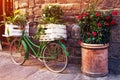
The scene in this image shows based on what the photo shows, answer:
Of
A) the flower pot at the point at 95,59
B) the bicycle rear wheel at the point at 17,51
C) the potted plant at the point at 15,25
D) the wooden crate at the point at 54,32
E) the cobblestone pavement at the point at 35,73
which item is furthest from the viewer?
the bicycle rear wheel at the point at 17,51

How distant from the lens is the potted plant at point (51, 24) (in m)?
5.68

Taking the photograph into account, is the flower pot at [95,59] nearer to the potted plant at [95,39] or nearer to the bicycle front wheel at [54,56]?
the potted plant at [95,39]

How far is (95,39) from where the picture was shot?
5.40 metres

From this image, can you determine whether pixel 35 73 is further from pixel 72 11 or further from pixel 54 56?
pixel 72 11

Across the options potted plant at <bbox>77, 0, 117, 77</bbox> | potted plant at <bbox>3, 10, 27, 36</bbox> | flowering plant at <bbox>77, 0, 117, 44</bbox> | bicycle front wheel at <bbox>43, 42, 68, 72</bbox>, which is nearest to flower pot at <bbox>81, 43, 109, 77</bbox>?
potted plant at <bbox>77, 0, 117, 77</bbox>

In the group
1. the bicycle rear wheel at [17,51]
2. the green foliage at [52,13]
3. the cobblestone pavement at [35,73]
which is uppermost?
the green foliage at [52,13]

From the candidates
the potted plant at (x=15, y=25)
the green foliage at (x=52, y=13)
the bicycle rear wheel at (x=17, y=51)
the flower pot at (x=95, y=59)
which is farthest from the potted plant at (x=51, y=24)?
the bicycle rear wheel at (x=17, y=51)

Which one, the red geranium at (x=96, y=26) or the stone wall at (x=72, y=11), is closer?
the red geranium at (x=96, y=26)

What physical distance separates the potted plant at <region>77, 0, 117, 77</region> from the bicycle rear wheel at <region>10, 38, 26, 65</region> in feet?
5.49

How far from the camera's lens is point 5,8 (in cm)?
781

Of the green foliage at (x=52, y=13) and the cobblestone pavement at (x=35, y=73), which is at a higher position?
the green foliage at (x=52, y=13)

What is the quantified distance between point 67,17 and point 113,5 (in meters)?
1.13

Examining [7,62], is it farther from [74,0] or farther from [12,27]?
[74,0]

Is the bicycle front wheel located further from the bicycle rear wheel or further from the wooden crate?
the bicycle rear wheel
